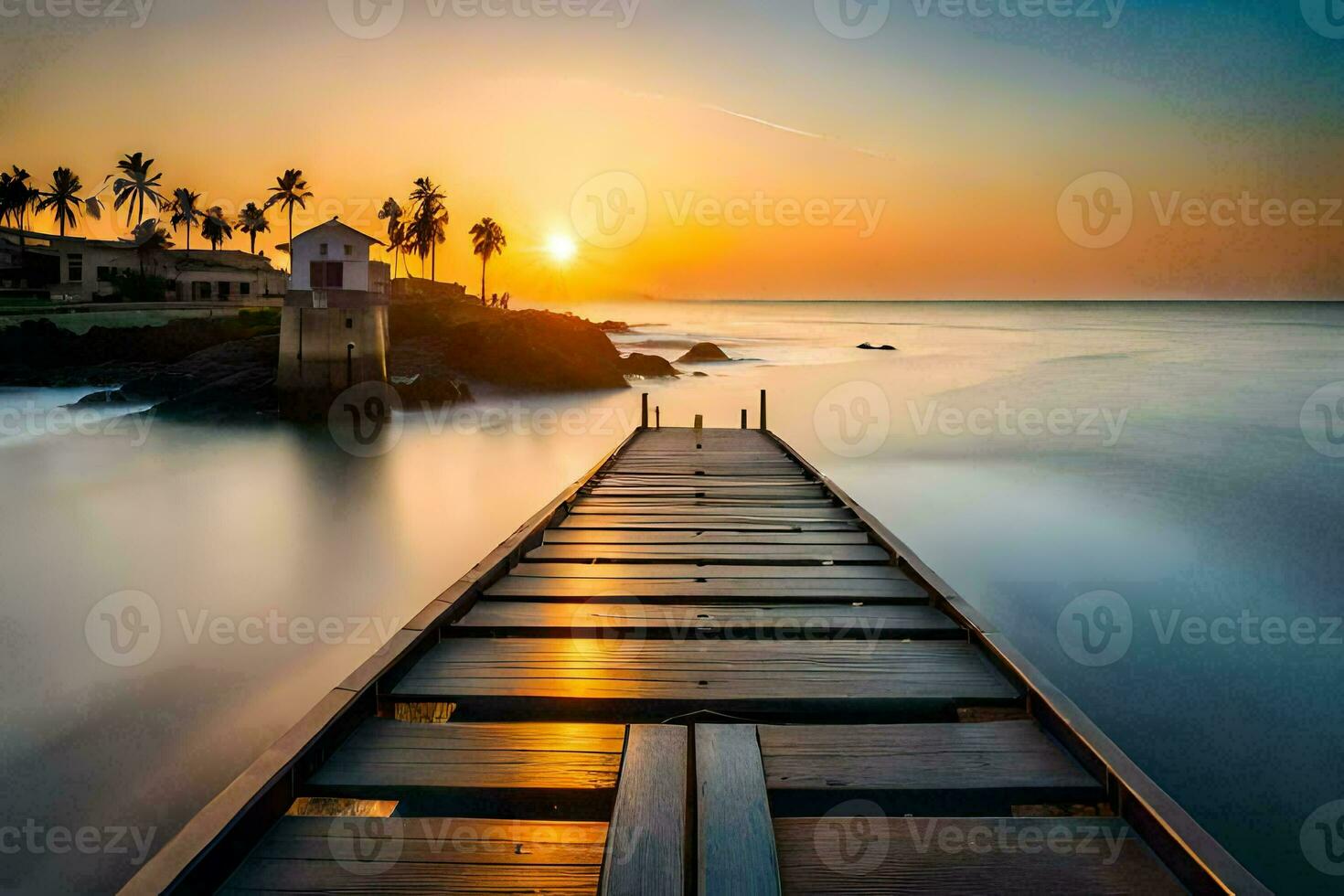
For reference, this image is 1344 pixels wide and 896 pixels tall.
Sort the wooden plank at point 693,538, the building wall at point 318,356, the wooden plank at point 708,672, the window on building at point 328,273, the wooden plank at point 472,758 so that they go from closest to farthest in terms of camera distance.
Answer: the wooden plank at point 472,758, the wooden plank at point 708,672, the wooden plank at point 693,538, the building wall at point 318,356, the window on building at point 328,273

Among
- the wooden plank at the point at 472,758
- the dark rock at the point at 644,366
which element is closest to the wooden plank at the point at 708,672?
the wooden plank at the point at 472,758

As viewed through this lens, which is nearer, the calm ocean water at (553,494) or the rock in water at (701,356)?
the calm ocean water at (553,494)

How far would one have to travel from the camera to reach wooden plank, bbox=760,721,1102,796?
11.7 ft

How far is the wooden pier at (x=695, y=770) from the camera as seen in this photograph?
2.96m

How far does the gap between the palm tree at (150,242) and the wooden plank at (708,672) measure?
6898 cm

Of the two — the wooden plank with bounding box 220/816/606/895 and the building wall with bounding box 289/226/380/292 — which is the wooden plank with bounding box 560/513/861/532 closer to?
the wooden plank with bounding box 220/816/606/895

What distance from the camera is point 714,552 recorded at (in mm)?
8047

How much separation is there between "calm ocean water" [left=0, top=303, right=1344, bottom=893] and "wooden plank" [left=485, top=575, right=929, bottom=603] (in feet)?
10.7

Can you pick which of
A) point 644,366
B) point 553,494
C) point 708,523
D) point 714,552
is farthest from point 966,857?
point 644,366

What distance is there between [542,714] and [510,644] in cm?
100

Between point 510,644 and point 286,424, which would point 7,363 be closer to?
point 286,424

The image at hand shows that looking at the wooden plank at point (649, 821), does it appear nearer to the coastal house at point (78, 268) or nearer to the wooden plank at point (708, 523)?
the wooden plank at point (708, 523)

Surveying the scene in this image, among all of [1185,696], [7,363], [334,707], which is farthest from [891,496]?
[7,363]

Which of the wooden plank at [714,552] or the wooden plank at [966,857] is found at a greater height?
the wooden plank at [714,552]
